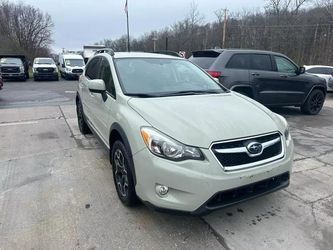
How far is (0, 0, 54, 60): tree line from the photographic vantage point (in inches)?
1917

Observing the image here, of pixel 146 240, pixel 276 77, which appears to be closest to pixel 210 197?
pixel 146 240

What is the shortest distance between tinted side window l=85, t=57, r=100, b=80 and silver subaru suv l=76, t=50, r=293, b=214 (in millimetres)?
1167

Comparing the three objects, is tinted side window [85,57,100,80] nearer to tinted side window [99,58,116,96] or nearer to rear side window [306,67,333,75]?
tinted side window [99,58,116,96]

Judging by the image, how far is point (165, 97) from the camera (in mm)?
3398

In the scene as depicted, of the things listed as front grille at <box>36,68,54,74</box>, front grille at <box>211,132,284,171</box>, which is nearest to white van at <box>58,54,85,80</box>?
front grille at <box>36,68,54,74</box>

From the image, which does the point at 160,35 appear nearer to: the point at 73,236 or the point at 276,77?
the point at 276,77

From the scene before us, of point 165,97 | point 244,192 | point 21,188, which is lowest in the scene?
point 21,188

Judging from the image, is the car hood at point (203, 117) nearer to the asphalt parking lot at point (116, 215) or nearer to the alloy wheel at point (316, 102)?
the asphalt parking lot at point (116, 215)

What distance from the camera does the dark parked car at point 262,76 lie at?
7.20 metres

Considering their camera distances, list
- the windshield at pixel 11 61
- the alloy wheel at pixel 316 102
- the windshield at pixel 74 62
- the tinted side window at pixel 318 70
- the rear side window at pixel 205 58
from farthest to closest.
→ 1. the windshield at pixel 74 62
2. the windshield at pixel 11 61
3. the tinted side window at pixel 318 70
4. the alloy wheel at pixel 316 102
5. the rear side window at pixel 205 58

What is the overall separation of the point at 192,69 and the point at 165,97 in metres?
1.19

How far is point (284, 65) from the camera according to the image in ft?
26.0

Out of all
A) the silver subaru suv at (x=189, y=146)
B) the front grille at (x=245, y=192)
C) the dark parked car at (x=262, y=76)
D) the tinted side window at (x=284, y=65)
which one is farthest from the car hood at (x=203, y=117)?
the tinted side window at (x=284, y=65)

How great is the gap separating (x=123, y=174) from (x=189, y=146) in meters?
0.97
